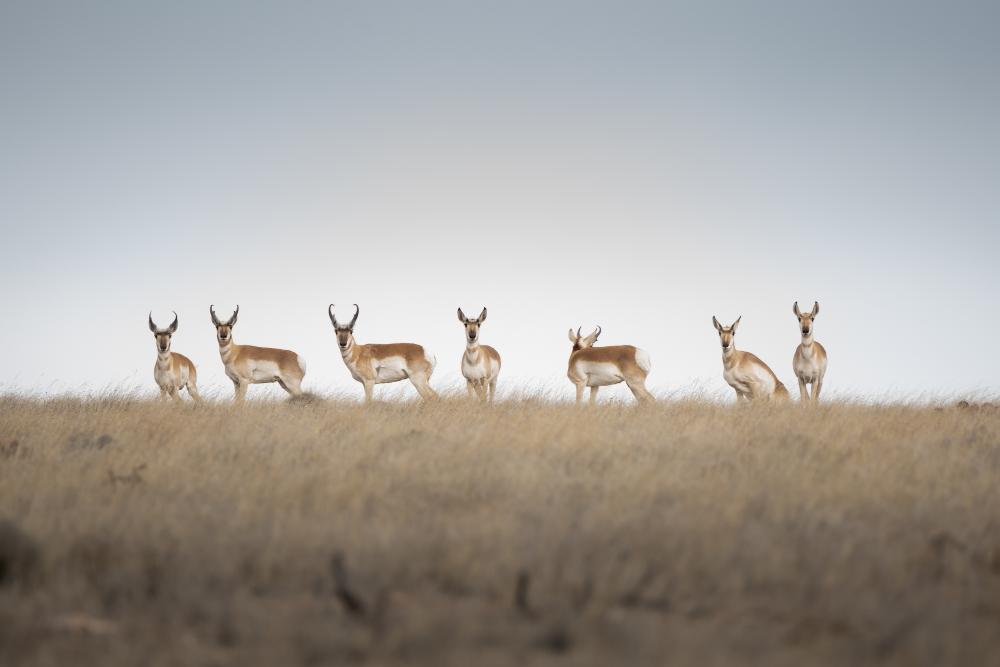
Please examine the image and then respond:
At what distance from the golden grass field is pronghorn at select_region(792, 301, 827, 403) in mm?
9520

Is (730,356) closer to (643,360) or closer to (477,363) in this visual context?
(643,360)

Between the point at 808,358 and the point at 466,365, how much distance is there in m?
7.95

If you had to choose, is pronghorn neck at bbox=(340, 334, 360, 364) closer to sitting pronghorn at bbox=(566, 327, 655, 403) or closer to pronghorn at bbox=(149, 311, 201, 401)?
pronghorn at bbox=(149, 311, 201, 401)

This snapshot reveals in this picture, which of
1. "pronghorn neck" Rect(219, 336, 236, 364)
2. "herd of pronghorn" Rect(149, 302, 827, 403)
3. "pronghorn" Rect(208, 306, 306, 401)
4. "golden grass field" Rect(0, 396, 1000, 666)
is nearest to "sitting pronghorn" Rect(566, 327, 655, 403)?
"herd of pronghorn" Rect(149, 302, 827, 403)

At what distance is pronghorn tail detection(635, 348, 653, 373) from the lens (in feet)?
68.9

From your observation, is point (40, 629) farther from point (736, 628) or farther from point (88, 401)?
point (88, 401)

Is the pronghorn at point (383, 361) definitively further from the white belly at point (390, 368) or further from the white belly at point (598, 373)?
the white belly at point (598, 373)

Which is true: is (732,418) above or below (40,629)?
above

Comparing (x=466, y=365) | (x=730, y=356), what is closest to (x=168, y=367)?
(x=466, y=365)

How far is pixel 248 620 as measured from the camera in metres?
5.16

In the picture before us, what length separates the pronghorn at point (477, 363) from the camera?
68.6 ft

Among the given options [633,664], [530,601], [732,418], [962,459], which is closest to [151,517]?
[530,601]

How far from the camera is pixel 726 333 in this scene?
20641mm

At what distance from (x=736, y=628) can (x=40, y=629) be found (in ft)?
12.7
